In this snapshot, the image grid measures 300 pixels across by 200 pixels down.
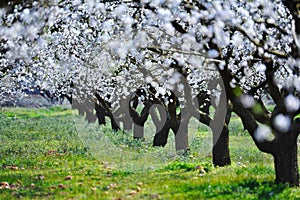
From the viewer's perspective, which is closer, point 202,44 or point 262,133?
point 262,133

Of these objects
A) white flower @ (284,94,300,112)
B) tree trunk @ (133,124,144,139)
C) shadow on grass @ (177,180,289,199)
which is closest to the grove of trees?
white flower @ (284,94,300,112)

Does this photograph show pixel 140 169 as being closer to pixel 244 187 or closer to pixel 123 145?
pixel 244 187

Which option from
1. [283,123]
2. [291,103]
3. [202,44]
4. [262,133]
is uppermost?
[202,44]

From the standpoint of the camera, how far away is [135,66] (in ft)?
64.9

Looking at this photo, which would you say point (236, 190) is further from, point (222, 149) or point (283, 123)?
point (222, 149)

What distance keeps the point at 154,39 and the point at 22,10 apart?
5815 millimetres

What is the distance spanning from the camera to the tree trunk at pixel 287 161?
11.6 m

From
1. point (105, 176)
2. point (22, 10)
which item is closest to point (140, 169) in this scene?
point (105, 176)

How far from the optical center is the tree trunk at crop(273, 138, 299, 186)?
11578mm

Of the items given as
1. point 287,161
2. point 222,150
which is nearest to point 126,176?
point 287,161

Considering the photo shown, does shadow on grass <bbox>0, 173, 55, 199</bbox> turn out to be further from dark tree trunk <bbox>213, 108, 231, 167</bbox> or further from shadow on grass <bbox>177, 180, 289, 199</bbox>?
dark tree trunk <bbox>213, 108, 231, 167</bbox>

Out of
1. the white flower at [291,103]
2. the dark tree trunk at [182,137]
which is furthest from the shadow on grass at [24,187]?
the dark tree trunk at [182,137]

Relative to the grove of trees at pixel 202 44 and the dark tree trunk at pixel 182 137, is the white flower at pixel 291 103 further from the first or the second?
the dark tree trunk at pixel 182 137

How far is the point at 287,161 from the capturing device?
11.6 m
